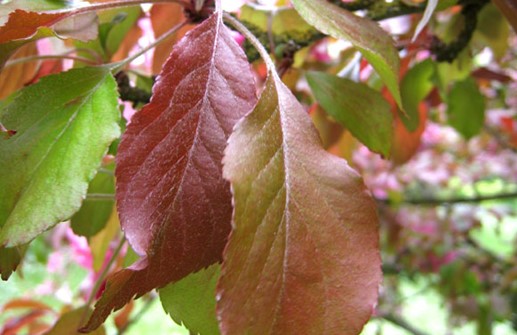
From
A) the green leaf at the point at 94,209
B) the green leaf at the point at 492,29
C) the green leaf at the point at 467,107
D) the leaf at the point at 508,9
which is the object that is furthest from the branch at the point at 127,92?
the green leaf at the point at 467,107

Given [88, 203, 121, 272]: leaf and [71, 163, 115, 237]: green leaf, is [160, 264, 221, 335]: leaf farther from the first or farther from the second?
[88, 203, 121, 272]: leaf

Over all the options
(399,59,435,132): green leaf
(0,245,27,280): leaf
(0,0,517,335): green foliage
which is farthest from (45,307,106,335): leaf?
(399,59,435,132): green leaf

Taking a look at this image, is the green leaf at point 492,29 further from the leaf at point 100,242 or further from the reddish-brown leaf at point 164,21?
the leaf at point 100,242

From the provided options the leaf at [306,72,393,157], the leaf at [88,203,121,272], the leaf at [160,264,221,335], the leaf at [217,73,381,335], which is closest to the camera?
the leaf at [217,73,381,335]

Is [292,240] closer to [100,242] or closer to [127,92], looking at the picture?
[127,92]

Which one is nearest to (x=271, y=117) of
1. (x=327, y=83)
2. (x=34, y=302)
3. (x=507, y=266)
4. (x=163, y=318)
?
(x=327, y=83)

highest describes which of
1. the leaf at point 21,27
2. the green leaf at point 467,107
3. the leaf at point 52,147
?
the leaf at point 21,27

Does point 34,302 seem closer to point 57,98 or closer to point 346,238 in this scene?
point 57,98

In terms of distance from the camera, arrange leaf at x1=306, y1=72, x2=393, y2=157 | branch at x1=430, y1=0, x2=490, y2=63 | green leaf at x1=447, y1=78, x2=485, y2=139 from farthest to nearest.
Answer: green leaf at x1=447, y1=78, x2=485, y2=139 → branch at x1=430, y1=0, x2=490, y2=63 → leaf at x1=306, y1=72, x2=393, y2=157
